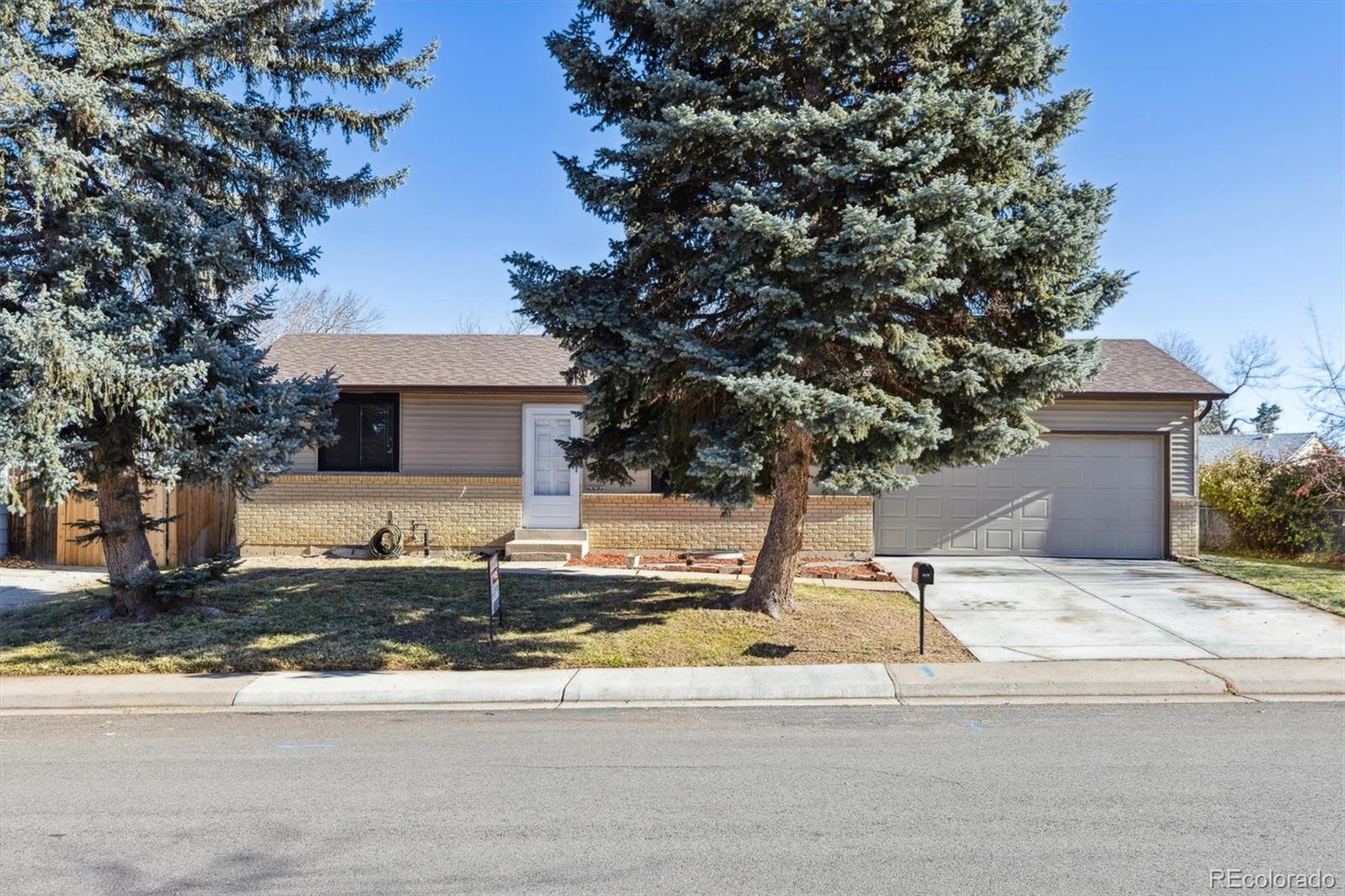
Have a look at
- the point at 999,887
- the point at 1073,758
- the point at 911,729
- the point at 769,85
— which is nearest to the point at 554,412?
the point at 769,85

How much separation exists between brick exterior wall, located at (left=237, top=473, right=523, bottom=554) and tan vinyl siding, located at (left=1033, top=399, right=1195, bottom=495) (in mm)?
10018

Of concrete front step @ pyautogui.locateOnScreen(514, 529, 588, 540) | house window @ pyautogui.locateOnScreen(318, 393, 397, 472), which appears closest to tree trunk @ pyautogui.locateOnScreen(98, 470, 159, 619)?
house window @ pyautogui.locateOnScreen(318, 393, 397, 472)

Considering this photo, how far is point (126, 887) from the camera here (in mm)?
3848

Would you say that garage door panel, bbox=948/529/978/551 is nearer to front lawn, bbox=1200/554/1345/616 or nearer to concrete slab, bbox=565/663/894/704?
front lawn, bbox=1200/554/1345/616

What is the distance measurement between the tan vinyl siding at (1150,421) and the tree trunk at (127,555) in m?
13.9

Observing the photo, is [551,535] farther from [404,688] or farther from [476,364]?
[404,688]

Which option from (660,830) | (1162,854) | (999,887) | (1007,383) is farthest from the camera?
(1007,383)

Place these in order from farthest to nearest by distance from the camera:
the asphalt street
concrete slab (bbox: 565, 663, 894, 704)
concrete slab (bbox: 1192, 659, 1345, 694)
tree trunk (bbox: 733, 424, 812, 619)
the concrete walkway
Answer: the concrete walkway → tree trunk (bbox: 733, 424, 812, 619) → concrete slab (bbox: 565, 663, 894, 704) → concrete slab (bbox: 1192, 659, 1345, 694) → the asphalt street

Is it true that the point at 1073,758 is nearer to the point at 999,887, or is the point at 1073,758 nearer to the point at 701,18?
the point at 999,887

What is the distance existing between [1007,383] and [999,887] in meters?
5.75

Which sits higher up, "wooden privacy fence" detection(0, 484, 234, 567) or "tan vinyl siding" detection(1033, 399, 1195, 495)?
"tan vinyl siding" detection(1033, 399, 1195, 495)

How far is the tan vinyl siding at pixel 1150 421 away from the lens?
1489cm

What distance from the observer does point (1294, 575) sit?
12.9m

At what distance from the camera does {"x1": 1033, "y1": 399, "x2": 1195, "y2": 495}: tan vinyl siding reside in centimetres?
1489
